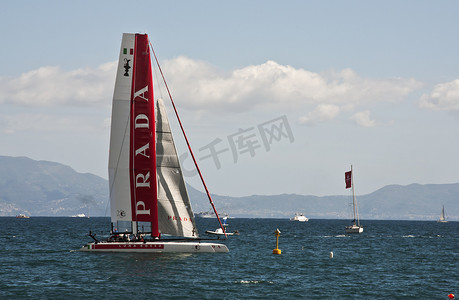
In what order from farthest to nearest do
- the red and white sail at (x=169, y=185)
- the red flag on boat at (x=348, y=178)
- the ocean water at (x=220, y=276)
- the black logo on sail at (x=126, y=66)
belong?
the red flag on boat at (x=348, y=178) → the red and white sail at (x=169, y=185) → the black logo on sail at (x=126, y=66) → the ocean water at (x=220, y=276)

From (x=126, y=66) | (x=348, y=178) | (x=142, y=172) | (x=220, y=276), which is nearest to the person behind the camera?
(x=220, y=276)

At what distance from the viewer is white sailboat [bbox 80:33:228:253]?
57.4m

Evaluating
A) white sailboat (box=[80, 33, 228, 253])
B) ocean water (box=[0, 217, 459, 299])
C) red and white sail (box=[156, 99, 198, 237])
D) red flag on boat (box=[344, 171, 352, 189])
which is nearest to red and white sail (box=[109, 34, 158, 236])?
white sailboat (box=[80, 33, 228, 253])

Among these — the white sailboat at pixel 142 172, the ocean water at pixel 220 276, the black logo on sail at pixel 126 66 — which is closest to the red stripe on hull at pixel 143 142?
the white sailboat at pixel 142 172

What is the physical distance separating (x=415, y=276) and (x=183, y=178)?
21.6 meters

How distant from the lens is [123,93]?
2269 inches

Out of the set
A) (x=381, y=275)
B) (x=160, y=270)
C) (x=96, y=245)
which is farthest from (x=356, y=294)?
(x=96, y=245)

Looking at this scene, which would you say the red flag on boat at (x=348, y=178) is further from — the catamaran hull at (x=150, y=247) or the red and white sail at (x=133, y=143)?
the red and white sail at (x=133, y=143)

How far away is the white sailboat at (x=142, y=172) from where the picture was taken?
57406mm

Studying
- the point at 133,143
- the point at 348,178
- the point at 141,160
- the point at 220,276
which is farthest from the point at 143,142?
the point at 348,178

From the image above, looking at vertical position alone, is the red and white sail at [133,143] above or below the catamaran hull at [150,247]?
above

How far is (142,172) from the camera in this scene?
58719mm

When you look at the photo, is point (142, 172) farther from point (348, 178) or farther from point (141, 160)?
point (348, 178)

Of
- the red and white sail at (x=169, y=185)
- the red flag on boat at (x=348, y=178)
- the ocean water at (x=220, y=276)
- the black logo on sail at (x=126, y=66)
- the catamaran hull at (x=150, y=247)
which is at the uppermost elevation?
the black logo on sail at (x=126, y=66)
